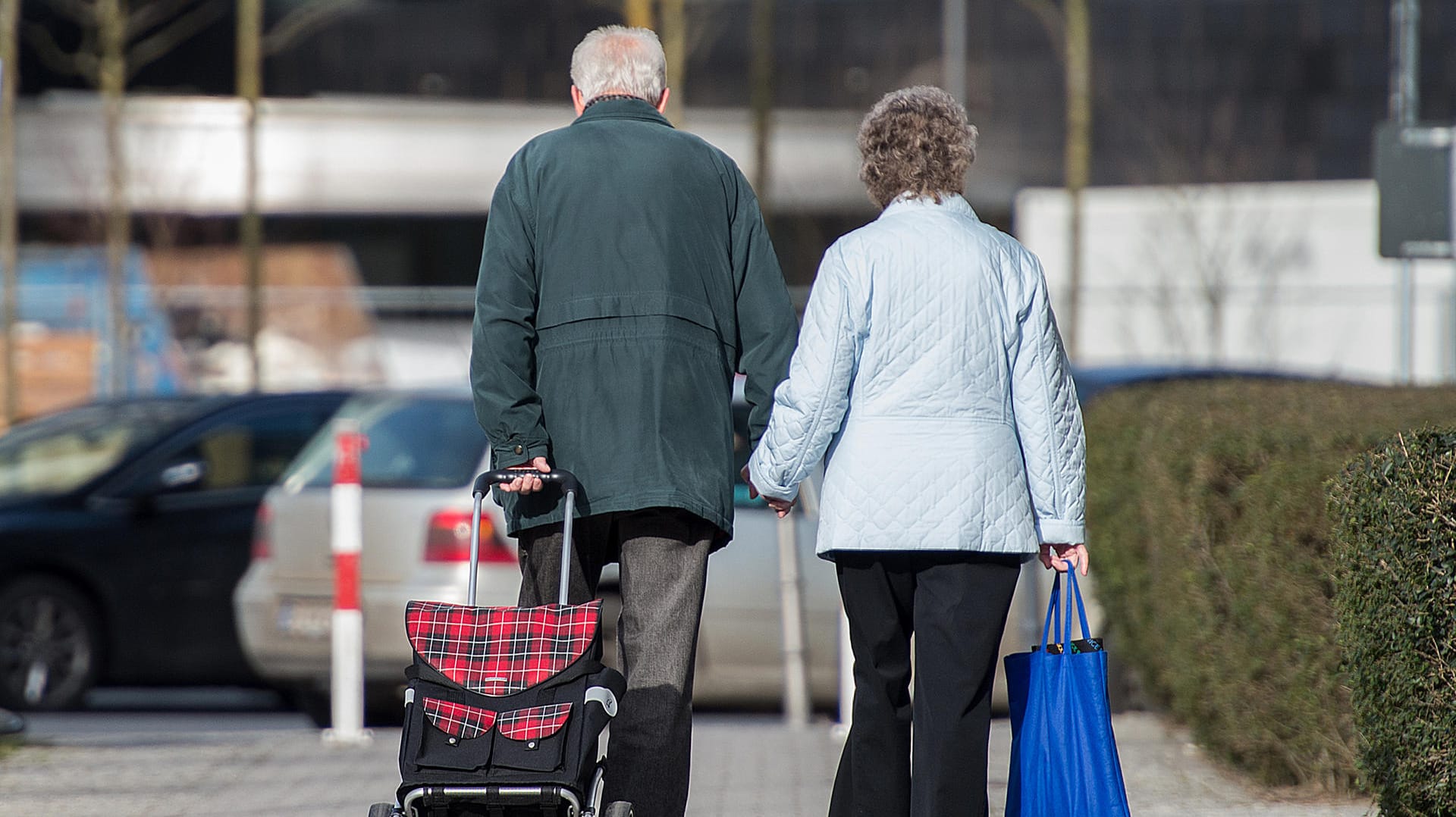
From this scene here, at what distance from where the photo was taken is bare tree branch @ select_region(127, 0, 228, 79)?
22797 mm

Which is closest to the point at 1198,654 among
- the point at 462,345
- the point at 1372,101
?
the point at 462,345

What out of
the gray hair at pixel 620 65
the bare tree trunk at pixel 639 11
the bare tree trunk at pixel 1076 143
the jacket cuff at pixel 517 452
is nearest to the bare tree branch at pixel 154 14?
the bare tree trunk at pixel 639 11

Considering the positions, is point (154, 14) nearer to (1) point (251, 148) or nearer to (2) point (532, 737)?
(1) point (251, 148)

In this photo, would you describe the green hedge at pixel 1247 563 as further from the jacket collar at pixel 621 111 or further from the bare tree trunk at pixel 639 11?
the bare tree trunk at pixel 639 11

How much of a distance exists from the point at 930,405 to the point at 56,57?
23544 millimetres

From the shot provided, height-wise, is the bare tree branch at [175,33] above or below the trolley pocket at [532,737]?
above

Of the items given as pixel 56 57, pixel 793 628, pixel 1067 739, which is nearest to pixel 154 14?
pixel 56 57

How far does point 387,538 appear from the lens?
25.4ft

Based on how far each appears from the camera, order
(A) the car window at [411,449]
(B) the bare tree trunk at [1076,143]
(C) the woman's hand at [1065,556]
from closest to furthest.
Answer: (C) the woman's hand at [1065,556]
(A) the car window at [411,449]
(B) the bare tree trunk at [1076,143]

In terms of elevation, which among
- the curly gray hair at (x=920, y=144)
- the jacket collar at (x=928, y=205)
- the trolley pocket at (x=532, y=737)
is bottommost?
the trolley pocket at (x=532, y=737)

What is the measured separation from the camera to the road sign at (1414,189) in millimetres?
8375

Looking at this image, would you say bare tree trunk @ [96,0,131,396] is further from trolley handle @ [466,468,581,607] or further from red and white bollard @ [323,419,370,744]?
trolley handle @ [466,468,581,607]

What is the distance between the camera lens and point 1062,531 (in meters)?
3.99

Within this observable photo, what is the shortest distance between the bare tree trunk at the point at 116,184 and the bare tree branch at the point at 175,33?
123 centimetres
